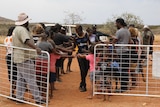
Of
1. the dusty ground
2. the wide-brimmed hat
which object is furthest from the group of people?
the dusty ground

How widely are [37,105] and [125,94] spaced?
2.39 m

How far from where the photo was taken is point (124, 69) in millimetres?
9336

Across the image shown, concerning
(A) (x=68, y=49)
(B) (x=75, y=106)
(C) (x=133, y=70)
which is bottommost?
(B) (x=75, y=106)

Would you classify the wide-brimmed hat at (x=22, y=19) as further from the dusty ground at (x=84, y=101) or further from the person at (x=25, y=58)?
the dusty ground at (x=84, y=101)

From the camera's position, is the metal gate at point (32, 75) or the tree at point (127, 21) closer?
the metal gate at point (32, 75)

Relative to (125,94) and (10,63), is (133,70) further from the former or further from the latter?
Answer: (10,63)

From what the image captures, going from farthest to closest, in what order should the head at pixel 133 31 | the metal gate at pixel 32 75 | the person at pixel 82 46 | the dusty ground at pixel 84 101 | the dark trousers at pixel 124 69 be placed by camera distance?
the head at pixel 133 31 → the person at pixel 82 46 → the dark trousers at pixel 124 69 → the dusty ground at pixel 84 101 → the metal gate at pixel 32 75

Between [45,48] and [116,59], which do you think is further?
[116,59]

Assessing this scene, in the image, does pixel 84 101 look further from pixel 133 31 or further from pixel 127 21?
pixel 127 21

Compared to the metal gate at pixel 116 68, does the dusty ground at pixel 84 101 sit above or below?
below

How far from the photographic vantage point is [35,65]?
780cm

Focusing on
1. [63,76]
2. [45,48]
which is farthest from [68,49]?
[63,76]

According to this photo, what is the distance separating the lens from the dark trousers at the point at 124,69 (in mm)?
8969

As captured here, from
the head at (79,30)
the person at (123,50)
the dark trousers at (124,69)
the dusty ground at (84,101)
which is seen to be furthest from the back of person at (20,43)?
the dark trousers at (124,69)
